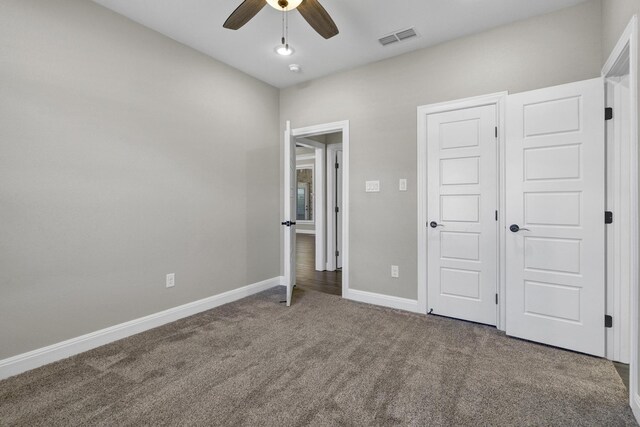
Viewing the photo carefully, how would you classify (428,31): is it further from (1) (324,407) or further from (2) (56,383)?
(2) (56,383)

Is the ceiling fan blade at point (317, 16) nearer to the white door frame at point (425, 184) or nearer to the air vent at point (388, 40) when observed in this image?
the air vent at point (388, 40)

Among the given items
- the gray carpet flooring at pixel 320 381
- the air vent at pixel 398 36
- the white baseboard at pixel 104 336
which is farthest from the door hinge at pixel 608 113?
the white baseboard at pixel 104 336

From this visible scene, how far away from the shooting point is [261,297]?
12.3 ft

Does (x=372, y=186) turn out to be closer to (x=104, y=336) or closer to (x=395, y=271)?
(x=395, y=271)

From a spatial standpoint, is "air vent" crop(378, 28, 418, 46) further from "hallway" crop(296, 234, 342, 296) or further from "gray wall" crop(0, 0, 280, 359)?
"hallway" crop(296, 234, 342, 296)

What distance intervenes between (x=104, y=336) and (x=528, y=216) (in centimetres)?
372

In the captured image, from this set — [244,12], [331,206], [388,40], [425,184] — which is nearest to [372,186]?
[425,184]

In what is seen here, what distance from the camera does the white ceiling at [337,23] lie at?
2.47 meters

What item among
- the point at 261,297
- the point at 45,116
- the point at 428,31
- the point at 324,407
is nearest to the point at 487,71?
the point at 428,31

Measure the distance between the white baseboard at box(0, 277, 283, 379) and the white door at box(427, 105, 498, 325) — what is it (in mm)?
2389

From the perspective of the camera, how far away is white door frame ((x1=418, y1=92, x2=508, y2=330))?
2723mm

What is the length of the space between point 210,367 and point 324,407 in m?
0.92

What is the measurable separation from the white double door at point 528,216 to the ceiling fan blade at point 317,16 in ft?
4.79

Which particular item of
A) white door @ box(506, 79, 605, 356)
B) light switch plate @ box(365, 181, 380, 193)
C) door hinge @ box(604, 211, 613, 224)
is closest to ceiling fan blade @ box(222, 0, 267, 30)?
light switch plate @ box(365, 181, 380, 193)
